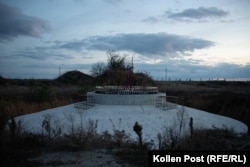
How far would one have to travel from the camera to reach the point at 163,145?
902cm

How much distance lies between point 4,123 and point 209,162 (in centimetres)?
679

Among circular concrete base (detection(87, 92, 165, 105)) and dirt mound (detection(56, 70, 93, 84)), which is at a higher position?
dirt mound (detection(56, 70, 93, 84))

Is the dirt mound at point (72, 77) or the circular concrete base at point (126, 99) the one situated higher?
the dirt mound at point (72, 77)

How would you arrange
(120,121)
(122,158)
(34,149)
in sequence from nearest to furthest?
(122,158) < (34,149) < (120,121)

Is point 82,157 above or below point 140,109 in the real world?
below

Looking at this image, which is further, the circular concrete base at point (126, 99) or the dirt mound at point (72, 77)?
the dirt mound at point (72, 77)

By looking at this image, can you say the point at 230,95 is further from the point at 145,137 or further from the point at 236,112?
the point at 145,137

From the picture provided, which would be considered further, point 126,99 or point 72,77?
point 72,77

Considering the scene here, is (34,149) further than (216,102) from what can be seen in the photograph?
No

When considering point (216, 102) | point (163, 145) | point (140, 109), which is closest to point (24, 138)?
point (163, 145)

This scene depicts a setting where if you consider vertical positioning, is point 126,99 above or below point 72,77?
below

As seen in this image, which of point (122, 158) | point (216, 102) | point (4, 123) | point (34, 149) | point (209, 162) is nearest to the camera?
point (209, 162)

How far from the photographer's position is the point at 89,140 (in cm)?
931

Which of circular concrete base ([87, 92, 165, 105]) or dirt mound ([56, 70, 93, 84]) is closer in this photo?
circular concrete base ([87, 92, 165, 105])
